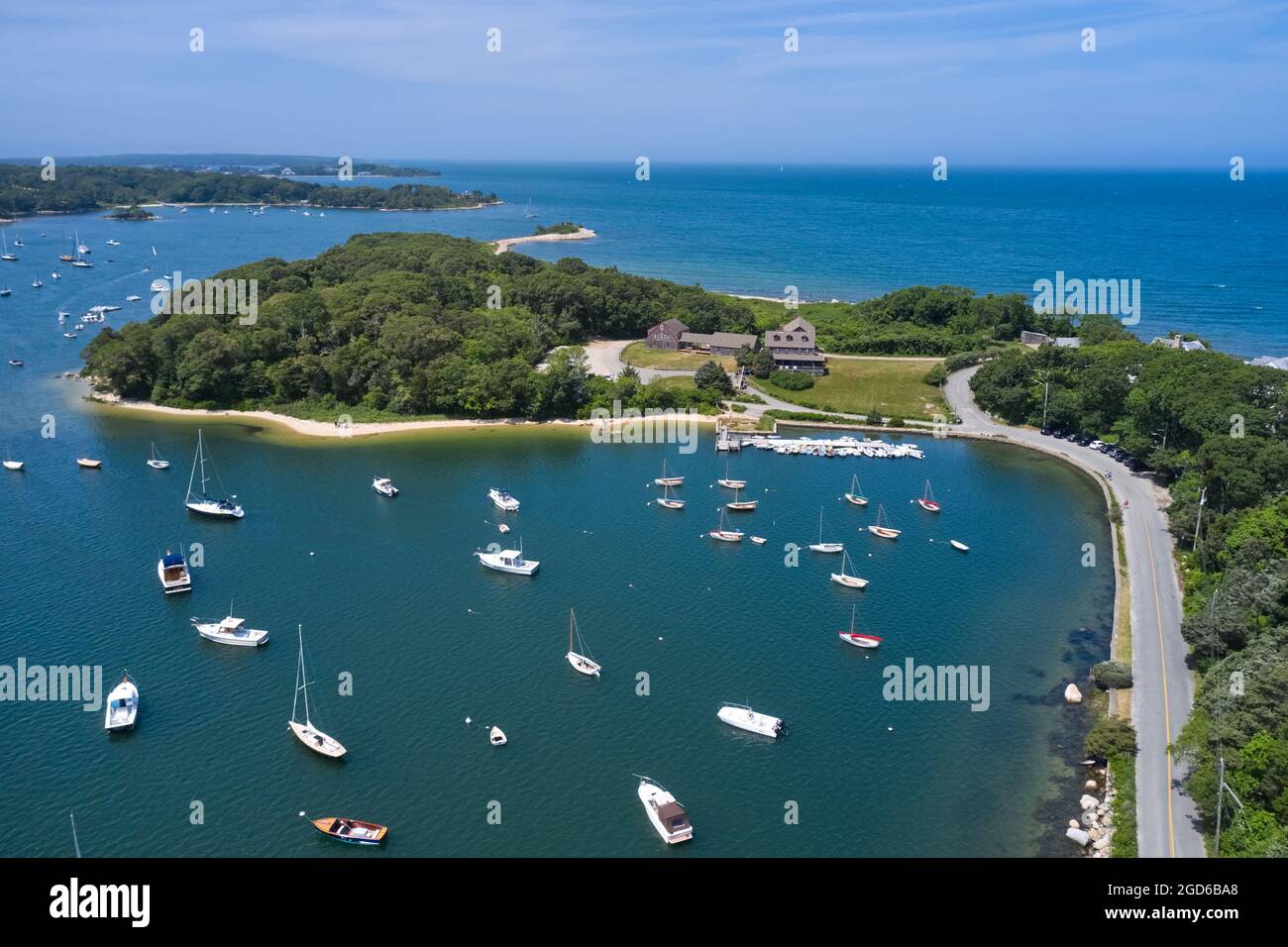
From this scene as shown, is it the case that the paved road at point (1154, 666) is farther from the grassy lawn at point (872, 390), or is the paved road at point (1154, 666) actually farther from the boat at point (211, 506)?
the boat at point (211, 506)

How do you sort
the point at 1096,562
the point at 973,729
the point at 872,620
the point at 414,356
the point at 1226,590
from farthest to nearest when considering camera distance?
the point at 414,356 < the point at 1096,562 < the point at 872,620 < the point at 1226,590 < the point at 973,729

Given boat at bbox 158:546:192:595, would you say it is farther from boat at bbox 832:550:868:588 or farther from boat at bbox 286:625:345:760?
boat at bbox 832:550:868:588

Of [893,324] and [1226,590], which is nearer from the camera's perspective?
[1226,590]

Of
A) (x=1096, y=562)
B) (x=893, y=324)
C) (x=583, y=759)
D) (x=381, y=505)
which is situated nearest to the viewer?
(x=583, y=759)

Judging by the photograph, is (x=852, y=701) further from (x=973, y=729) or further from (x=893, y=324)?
Answer: (x=893, y=324)

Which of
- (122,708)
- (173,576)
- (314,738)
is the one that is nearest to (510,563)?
(314,738)

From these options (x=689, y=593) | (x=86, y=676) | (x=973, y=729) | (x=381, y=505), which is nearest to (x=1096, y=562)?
(x=973, y=729)

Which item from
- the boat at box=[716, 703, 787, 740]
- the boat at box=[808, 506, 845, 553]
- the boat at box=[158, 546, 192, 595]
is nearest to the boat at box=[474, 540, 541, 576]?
the boat at box=[158, 546, 192, 595]
